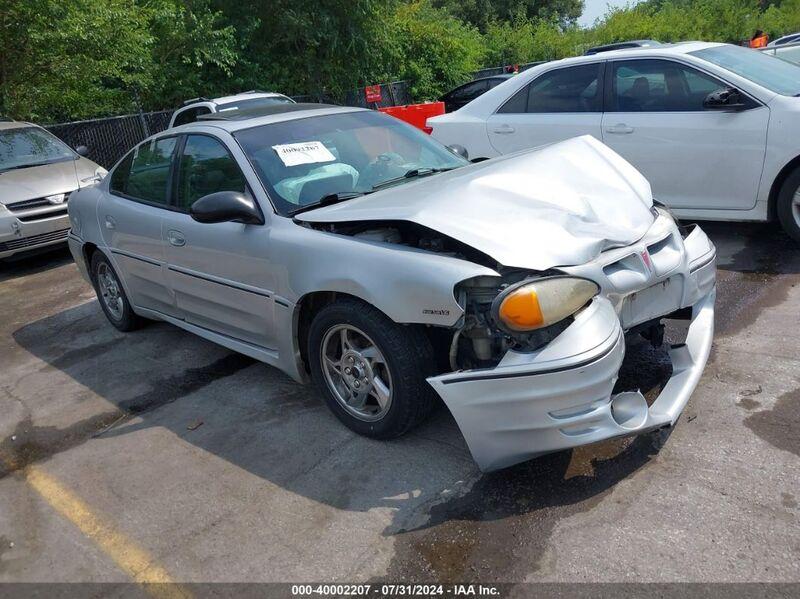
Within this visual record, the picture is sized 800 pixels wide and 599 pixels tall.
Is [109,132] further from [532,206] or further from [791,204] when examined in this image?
[532,206]

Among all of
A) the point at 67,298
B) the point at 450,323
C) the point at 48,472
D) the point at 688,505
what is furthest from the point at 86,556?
the point at 67,298

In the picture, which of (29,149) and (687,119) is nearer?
(687,119)

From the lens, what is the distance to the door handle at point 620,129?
245 inches

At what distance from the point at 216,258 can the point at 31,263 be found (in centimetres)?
600

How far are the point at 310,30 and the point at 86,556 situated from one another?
16.1 meters

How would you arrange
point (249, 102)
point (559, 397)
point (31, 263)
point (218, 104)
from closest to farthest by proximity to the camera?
1. point (559, 397)
2. point (31, 263)
3. point (218, 104)
4. point (249, 102)

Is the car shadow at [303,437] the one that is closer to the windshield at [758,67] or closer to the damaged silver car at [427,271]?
the damaged silver car at [427,271]

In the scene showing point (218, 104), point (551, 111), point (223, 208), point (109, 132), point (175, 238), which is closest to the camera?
point (223, 208)

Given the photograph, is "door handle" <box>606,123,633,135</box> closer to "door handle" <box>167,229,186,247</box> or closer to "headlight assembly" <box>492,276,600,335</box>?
"headlight assembly" <box>492,276,600,335</box>

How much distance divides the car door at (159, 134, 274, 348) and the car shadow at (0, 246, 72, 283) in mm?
4735

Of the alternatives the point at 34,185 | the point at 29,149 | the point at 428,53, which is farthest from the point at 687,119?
the point at 428,53

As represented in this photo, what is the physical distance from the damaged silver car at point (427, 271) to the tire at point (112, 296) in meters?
0.83

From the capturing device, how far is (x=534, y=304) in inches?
112

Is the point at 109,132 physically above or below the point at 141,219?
below
